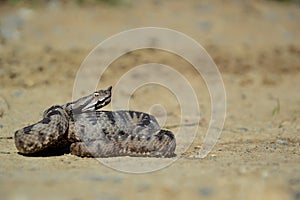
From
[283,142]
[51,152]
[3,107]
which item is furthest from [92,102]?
[283,142]

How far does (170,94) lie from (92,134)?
12.6 ft

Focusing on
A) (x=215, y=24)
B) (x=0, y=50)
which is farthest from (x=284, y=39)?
(x=0, y=50)

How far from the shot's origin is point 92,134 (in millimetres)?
6898

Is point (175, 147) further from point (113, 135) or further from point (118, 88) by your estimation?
point (118, 88)

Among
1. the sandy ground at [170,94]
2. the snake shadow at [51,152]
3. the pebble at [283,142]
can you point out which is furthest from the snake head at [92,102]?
the pebble at [283,142]

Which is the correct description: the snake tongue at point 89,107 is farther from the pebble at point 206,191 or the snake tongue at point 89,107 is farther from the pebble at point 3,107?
the pebble at point 206,191

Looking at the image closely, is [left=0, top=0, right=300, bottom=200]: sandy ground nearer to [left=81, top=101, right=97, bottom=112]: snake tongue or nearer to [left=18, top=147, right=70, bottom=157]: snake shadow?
[left=18, top=147, right=70, bottom=157]: snake shadow

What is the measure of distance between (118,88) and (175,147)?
4169mm

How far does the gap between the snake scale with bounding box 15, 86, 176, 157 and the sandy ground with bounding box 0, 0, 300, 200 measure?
6.9 inches

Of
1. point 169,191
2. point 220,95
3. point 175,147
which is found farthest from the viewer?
point 220,95

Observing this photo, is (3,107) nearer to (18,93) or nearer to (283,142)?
(18,93)

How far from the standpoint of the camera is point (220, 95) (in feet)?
34.9

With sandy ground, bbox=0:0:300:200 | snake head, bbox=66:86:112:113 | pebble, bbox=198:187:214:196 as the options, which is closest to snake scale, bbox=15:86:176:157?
snake head, bbox=66:86:112:113

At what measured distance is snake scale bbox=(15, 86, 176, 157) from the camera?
6.30m
